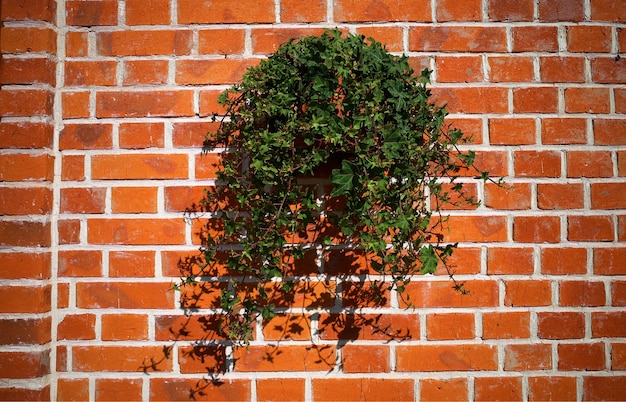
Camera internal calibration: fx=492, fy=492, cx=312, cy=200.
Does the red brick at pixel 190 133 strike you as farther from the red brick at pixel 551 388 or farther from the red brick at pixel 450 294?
the red brick at pixel 551 388

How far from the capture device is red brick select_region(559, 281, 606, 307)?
4.71 ft

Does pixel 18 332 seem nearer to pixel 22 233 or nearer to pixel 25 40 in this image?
pixel 22 233

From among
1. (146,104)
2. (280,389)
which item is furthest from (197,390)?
(146,104)

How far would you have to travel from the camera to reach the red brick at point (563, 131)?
4.75 ft

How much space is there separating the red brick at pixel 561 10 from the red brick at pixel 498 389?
1.06 m

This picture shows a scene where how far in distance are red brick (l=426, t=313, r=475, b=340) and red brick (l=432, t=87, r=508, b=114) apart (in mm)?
603

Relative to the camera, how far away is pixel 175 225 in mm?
1439

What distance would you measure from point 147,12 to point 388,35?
0.71 meters

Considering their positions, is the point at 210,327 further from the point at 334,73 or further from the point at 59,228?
the point at 334,73

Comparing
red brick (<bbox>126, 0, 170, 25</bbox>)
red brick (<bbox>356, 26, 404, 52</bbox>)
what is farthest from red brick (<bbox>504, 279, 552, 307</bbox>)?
red brick (<bbox>126, 0, 170, 25</bbox>)

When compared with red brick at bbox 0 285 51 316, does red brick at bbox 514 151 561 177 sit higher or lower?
higher

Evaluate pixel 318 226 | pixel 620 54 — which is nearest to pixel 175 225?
pixel 318 226

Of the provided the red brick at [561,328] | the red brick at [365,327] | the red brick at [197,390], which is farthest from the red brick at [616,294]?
the red brick at [197,390]

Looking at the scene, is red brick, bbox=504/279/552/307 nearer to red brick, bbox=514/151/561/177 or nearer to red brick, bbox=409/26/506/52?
red brick, bbox=514/151/561/177
